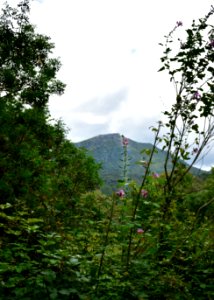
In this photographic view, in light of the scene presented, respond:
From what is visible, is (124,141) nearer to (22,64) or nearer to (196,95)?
(196,95)

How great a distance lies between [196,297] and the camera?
3500mm

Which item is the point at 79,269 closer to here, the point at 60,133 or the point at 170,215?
the point at 170,215

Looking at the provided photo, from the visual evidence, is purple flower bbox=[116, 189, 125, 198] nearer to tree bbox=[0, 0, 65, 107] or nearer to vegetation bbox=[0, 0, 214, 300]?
vegetation bbox=[0, 0, 214, 300]

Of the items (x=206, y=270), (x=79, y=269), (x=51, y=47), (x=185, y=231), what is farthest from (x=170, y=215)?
(x=51, y=47)

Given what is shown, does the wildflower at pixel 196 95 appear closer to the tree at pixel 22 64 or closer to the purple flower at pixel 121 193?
the purple flower at pixel 121 193

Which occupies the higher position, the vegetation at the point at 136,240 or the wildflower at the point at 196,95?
the wildflower at the point at 196,95

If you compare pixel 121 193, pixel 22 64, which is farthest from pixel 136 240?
pixel 22 64

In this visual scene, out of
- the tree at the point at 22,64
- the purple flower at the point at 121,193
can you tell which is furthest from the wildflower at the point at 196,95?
the tree at the point at 22,64

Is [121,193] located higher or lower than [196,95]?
lower

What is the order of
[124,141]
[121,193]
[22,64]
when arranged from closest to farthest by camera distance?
[121,193] → [124,141] → [22,64]

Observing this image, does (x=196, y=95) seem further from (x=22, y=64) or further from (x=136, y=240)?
(x=22, y=64)

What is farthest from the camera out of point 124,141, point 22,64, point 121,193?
point 22,64

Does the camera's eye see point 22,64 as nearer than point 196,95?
No

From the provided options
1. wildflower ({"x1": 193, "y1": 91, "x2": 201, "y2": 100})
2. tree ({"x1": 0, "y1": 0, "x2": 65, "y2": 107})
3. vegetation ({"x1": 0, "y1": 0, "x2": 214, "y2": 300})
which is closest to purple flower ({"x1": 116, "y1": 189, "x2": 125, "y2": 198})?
vegetation ({"x1": 0, "y1": 0, "x2": 214, "y2": 300})
